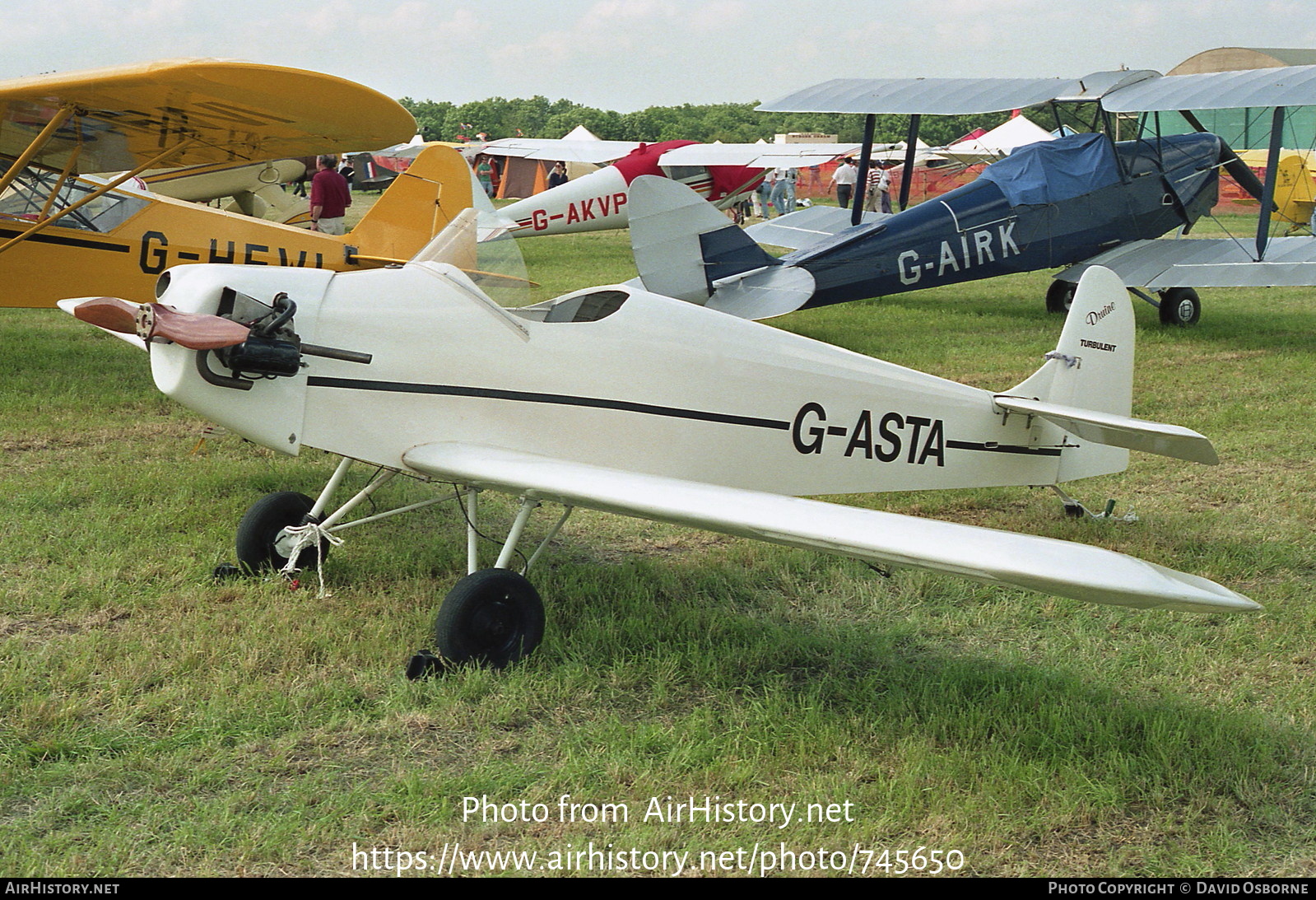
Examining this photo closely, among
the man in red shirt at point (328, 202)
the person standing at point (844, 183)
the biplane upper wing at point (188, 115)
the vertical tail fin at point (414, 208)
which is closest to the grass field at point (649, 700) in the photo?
the biplane upper wing at point (188, 115)

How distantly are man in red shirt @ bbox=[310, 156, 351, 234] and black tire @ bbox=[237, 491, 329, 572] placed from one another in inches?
432

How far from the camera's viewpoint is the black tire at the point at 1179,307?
1196cm

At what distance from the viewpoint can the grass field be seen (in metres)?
2.86

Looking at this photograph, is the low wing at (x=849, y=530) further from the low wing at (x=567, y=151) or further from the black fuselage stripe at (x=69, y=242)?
the low wing at (x=567, y=151)

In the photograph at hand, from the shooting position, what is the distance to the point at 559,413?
4102mm

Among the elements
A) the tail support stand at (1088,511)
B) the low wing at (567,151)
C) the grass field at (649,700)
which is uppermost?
the low wing at (567,151)

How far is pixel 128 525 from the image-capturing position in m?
5.22

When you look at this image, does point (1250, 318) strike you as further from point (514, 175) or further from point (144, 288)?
point (514, 175)

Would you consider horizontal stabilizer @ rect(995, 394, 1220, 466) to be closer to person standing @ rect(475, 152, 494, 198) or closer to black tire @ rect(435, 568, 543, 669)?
black tire @ rect(435, 568, 543, 669)

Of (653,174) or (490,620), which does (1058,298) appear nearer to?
(653,174)

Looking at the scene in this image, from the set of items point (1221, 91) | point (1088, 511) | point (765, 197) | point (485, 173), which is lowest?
point (1088, 511)

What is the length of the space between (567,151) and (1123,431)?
71.6 feet

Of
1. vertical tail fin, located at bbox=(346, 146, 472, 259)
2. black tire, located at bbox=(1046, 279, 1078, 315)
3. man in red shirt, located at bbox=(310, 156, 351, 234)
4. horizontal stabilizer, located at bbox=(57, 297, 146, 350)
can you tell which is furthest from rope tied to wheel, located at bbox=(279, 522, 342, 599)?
man in red shirt, located at bbox=(310, 156, 351, 234)

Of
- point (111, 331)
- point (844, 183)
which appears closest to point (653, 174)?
point (844, 183)
